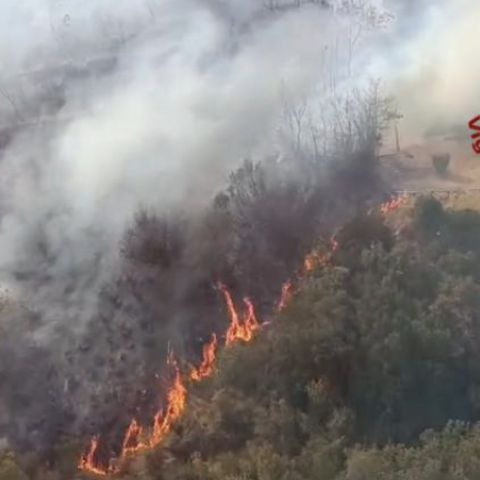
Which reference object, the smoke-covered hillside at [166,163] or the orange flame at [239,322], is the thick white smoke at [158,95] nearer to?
the smoke-covered hillside at [166,163]

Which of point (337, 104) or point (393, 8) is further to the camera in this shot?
point (393, 8)

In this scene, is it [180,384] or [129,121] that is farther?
[129,121]

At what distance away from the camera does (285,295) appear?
28469 millimetres

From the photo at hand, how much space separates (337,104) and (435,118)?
504 centimetres

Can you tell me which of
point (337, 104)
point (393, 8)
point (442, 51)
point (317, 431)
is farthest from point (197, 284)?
point (393, 8)

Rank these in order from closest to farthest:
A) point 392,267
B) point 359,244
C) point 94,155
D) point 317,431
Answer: point 317,431
point 392,267
point 359,244
point 94,155

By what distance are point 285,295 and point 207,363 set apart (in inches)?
141

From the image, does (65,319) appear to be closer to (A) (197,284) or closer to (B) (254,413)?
(A) (197,284)

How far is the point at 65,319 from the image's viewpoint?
97.7ft

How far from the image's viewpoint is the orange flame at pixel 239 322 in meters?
27.0
